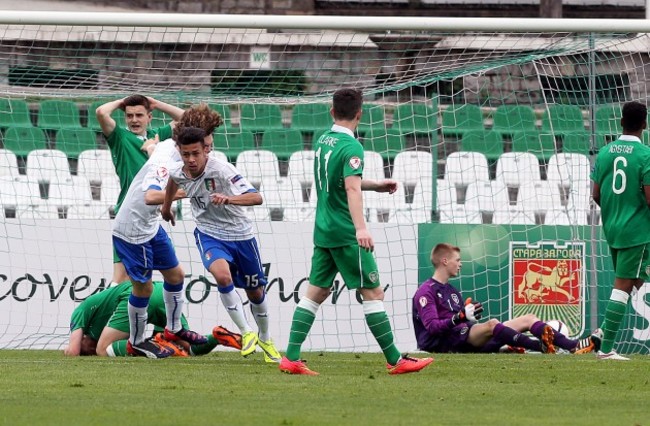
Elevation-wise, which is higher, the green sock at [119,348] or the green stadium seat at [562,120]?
the green stadium seat at [562,120]

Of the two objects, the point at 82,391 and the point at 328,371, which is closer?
the point at 82,391

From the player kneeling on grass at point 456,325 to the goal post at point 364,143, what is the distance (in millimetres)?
1116

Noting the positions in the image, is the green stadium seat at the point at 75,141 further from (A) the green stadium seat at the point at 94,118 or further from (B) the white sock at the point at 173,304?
(B) the white sock at the point at 173,304

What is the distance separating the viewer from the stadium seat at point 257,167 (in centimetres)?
1464

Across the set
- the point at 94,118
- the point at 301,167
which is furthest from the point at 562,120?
the point at 94,118

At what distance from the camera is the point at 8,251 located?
1288 centimetres

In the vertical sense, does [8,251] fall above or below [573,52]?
below

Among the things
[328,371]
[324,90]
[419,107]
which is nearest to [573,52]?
[419,107]

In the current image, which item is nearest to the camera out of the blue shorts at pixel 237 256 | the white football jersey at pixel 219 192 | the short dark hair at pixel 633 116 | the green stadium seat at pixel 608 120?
the white football jersey at pixel 219 192

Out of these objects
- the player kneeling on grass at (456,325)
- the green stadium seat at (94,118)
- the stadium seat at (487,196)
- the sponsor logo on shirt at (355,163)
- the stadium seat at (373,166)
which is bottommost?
the player kneeling on grass at (456,325)

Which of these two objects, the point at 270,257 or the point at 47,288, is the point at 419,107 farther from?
the point at 47,288

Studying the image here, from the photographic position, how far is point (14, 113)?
15305 mm

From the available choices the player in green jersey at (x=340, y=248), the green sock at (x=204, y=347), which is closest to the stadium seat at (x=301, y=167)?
the green sock at (x=204, y=347)

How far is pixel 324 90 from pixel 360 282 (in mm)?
6522
